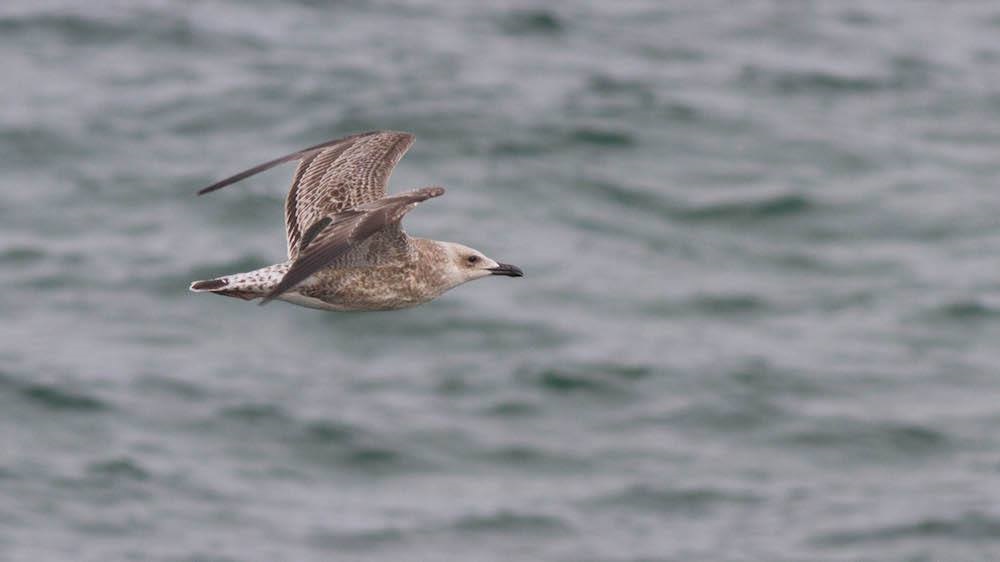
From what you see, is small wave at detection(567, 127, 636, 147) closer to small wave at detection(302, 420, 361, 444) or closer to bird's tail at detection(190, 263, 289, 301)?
small wave at detection(302, 420, 361, 444)

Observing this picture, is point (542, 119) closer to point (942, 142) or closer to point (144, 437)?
point (942, 142)

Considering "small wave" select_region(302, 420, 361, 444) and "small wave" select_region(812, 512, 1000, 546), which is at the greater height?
"small wave" select_region(302, 420, 361, 444)

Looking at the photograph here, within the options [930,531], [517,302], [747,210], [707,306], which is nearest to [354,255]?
[930,531]

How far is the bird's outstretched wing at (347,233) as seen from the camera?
7855 mm

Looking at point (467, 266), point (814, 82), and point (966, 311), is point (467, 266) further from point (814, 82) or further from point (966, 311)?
point (814, 82)

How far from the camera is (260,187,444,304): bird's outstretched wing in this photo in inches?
309

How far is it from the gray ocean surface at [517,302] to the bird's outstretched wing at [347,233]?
892cm

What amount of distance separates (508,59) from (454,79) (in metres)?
1.22

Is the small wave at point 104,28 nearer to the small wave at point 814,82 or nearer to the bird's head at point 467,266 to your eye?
the small wave at point 814,82

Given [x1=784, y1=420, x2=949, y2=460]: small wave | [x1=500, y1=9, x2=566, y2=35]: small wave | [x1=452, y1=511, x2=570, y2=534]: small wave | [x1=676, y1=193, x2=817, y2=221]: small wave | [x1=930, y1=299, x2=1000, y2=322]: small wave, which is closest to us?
[x1=452, y1=511, x2=570, y2=534]: small wave

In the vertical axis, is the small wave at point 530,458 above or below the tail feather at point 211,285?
above

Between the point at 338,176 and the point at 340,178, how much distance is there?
0.07ft

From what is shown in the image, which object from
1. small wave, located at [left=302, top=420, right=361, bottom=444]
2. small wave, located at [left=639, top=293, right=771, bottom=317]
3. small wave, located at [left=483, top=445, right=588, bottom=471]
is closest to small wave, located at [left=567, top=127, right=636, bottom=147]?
small wave, located at [left=639, top=293, right=771, bottom=317]

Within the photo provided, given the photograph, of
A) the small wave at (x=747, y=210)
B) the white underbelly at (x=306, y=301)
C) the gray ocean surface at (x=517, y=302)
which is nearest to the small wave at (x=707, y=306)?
the gray ocean surface at (x=517, y=302)
